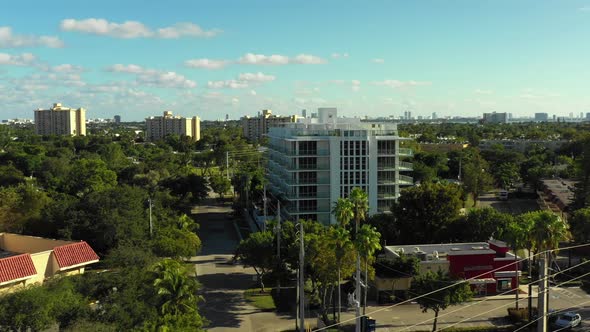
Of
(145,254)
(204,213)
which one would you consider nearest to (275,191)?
(204,213)

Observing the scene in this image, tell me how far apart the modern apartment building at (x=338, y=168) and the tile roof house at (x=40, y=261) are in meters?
24.1

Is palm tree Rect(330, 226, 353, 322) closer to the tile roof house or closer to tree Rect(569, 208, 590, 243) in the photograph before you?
the tile roof house

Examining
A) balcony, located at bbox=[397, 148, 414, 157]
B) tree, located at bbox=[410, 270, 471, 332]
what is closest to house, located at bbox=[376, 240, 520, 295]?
tree, located at bbox=[410, 270, 471, 332]

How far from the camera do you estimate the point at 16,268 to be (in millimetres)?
36188

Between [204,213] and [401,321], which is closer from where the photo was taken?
[401,321]

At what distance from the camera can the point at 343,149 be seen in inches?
2315

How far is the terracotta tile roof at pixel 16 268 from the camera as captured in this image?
3519 centimetres

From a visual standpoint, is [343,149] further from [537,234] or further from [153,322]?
[153,322]

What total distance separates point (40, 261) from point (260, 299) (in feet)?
52.7

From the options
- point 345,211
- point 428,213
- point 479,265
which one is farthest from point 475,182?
point 345,211

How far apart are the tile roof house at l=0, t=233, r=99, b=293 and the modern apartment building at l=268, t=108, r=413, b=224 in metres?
24.1

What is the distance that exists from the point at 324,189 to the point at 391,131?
33.1ft

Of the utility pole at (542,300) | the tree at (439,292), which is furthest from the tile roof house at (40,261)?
the utility pole at (542,300)

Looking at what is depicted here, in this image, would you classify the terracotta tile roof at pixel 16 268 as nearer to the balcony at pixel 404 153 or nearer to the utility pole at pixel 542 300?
the utility pole at pixel 542 300
